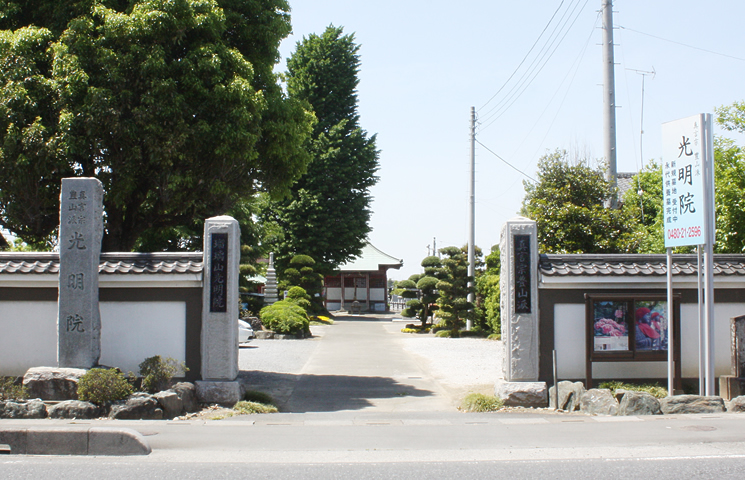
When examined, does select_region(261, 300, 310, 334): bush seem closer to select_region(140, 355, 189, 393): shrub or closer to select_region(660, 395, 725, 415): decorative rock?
select_region(140, 355, 189, 393): shrub

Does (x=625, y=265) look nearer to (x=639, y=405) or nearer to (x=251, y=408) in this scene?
(x=639, y=405)

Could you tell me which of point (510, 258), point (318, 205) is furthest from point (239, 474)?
point (318, 205)

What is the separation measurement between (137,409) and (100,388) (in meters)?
0.67

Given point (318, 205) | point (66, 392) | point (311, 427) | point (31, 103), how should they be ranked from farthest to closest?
point (318, 205), point (31, 103), point (66, 392), point (311, 427)

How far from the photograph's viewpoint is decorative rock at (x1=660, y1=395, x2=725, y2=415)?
8859mm

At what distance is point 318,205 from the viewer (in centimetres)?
3738

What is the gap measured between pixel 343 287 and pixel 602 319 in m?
38.3

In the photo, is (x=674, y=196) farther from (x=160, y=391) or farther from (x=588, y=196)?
(x=160, y=391)

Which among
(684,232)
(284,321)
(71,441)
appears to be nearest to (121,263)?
(71,441)

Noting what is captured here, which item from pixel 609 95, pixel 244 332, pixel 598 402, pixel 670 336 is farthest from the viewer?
pixel 244 332

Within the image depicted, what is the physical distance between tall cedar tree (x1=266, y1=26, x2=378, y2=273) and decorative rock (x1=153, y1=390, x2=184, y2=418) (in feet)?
89.3

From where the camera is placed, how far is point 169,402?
9.02 metres

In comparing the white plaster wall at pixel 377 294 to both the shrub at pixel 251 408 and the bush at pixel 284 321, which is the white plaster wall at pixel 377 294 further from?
the shrub at pixel 251 408

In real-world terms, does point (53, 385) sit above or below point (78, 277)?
below
